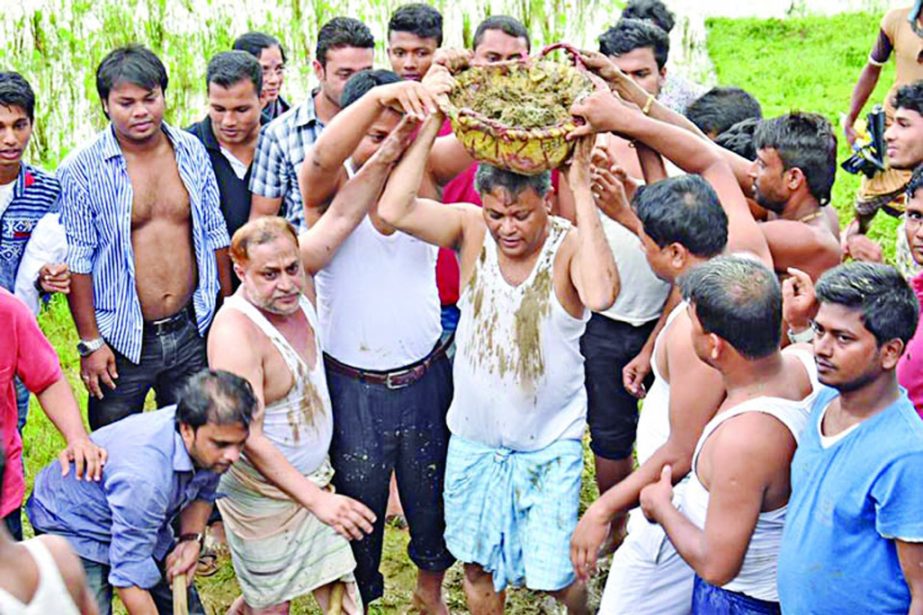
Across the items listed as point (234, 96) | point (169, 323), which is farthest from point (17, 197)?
point (234, 96)

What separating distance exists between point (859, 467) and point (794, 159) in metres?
1.64

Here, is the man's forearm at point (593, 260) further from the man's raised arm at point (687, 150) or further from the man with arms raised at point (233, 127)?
the man with arms raised at point (233, 127)

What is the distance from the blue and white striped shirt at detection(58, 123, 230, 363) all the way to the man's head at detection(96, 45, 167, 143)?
115 millimetres

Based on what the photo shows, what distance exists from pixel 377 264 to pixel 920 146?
7.21 feet

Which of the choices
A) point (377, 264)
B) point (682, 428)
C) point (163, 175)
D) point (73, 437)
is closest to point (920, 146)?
point (682, 428)

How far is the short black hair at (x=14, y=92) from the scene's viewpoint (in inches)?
168

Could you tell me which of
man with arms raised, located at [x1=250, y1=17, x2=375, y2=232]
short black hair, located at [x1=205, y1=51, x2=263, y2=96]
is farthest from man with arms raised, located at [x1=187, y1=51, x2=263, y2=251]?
man with arms raised, located at [x1=250, y1=17, x2=375, y2=232]

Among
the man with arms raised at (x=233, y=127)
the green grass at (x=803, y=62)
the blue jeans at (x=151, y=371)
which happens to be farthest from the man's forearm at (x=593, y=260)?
the green grass at (x=803, y=62)

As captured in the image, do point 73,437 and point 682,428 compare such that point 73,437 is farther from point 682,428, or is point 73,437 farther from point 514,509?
point 682,428

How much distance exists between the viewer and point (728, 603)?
3189 millimetres

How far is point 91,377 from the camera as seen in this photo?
4676 mm

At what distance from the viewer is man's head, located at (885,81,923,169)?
4512 millimetres

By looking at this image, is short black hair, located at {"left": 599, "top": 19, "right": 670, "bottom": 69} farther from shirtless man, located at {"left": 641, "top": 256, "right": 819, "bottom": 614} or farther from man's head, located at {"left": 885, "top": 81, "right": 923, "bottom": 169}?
shirtless man, located at {"left": 641, "top": 256, "right": 819, "bottom": 614}

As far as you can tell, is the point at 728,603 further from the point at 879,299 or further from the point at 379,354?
the point at 379,354
